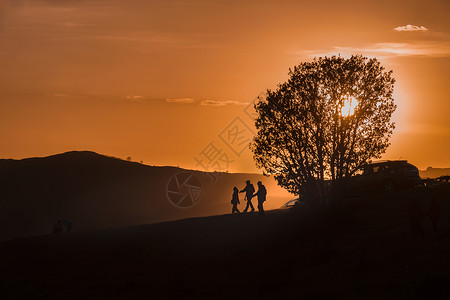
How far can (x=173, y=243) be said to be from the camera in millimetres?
27906

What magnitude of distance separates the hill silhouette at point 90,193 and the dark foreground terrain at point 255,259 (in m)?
50.7

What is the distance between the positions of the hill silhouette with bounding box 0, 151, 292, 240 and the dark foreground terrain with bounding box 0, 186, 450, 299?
50673mm

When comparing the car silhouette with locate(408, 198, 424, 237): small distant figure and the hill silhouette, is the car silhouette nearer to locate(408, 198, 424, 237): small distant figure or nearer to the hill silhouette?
locate(408, 198, 424, 237): small distant figure

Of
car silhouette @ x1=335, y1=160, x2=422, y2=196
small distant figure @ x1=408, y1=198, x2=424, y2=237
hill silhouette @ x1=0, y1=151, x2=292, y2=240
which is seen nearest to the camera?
small distant figure @ x1=408, y1=198, x2=424, y2=237

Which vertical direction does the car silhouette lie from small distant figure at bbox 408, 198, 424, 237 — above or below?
above

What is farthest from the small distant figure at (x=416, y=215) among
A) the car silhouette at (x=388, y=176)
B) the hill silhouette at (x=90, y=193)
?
the hill silhouette at (x=90, y=193)

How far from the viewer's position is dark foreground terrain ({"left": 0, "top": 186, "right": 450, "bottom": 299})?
1692 cm

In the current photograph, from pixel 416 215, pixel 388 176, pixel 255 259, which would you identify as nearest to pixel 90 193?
pixel 388 176

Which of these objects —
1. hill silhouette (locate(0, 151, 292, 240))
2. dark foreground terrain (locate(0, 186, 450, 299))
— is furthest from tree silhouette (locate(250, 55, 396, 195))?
hill silhouette (locate(0, 151, 292, 240))

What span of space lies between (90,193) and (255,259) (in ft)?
292

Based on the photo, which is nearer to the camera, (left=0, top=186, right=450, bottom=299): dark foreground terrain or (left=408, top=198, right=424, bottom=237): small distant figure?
(left=0, top=186, right=450, bottom=299): dark foreground terrain

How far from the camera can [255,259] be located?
72.4ft

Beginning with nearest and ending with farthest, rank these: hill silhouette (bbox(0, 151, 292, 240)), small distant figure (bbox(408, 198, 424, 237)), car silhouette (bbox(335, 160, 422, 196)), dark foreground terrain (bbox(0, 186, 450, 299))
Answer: dark foreground terrain (bbox(0, 186, 450, 299)) < small distant figure (bbox(408, 198, 424, 237)) < car silhouette (bbox(335, 160, 422, 196)) < hill silhouette (bbox(0, 151, 292, 240))

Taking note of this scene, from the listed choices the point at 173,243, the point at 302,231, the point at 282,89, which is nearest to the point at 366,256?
the point at 302,231
